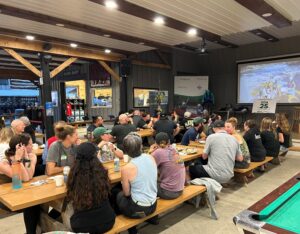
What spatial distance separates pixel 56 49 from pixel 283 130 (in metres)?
6.23

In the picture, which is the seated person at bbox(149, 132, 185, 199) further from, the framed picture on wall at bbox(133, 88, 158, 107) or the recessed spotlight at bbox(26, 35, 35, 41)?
the framed picture on wall at bbox(133, 88, 158, 107)

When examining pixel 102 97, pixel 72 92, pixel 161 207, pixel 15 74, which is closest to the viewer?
pixel 161 207

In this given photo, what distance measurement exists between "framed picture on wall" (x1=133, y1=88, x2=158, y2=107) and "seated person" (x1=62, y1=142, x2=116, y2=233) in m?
7.66

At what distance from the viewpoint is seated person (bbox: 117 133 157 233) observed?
2432 millimetres

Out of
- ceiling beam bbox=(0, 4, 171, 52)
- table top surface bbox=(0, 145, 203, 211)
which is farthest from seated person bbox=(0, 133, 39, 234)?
ceiling beam bbox=(0, 4, 171, 52)

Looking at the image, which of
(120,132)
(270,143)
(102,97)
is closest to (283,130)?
(270,143)

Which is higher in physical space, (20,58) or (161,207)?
(20,58)

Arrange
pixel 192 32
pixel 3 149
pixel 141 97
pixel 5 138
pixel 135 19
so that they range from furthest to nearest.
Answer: pixel 141 97, pixel 192 32, pixel 135 19, pixel 5 138, pixel 3 149

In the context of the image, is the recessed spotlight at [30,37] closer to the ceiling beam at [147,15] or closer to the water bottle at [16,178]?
the ceiling beam at [147,15]

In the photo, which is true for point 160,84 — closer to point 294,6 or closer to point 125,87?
point 125,87

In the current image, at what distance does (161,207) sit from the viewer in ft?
8.94

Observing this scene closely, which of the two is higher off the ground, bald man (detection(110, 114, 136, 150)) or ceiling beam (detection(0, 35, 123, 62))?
ceiling beam (detection(0, 35, 123, 62))

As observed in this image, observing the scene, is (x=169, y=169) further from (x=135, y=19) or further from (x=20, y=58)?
(x=20, y=58)

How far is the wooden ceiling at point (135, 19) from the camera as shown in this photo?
14.1 feet
